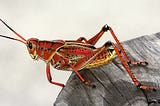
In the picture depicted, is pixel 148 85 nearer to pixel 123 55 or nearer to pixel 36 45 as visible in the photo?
pixel 123 55

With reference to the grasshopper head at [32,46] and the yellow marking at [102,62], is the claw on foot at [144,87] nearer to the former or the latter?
the yellow marking at [102,62]

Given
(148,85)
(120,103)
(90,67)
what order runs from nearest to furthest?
(120,103) < (148,85) < (90,67)

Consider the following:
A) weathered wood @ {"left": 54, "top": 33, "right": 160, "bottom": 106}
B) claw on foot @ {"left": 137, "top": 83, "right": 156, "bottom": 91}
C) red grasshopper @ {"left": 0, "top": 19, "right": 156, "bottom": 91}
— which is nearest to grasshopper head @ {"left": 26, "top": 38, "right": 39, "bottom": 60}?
red grasshopper @ {"left": 0, "top": 19, "right": 156, "bottom": 91}

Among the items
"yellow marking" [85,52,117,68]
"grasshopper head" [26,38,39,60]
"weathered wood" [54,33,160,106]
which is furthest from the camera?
"grasshopper head" [26,38,39,60]

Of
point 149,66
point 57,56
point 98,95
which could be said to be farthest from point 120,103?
point 57,56

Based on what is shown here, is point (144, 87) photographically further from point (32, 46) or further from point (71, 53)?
point (32, 46)

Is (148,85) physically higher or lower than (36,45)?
lower

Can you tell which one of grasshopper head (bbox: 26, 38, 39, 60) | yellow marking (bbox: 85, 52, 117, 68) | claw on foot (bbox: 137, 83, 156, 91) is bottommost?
claw on foot (bbox: 137, 83, 156, 91)

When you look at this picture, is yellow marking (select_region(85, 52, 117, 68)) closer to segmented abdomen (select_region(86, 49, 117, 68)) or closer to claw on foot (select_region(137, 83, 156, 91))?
segmented abdomen (select_region(86, 49, 117, 68))
